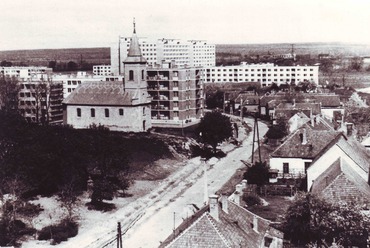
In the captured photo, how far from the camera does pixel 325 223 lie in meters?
29.8

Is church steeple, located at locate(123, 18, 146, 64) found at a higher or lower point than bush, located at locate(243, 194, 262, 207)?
higher

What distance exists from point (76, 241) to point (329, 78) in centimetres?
14932

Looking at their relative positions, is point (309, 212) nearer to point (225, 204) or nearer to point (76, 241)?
point (225, 204)

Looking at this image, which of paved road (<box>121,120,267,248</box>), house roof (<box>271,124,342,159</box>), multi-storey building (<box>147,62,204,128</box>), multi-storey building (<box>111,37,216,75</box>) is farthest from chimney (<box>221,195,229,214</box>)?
multi-storey building (<box>111,37,216,75</box>)

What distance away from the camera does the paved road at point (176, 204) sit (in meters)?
37.5

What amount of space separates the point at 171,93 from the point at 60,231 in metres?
53.9

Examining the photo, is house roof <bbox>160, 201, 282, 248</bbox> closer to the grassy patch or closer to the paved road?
the paved road

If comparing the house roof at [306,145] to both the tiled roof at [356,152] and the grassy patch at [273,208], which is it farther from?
the grassy patch at [273,208]

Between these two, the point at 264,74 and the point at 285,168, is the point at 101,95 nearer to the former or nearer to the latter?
the point at 285,168

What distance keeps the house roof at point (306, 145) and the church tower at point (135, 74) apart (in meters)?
29.9

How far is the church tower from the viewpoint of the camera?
7544cm

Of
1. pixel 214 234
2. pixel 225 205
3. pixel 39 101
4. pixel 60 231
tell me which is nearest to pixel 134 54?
pixel 39 101

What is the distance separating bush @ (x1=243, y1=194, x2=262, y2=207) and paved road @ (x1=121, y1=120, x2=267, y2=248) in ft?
13.8

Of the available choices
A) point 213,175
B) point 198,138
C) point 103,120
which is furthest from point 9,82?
point 213,175
